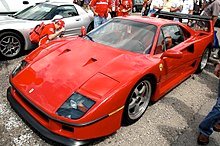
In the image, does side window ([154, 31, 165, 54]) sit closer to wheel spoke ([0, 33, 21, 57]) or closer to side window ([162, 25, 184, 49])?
Result: side window ([162, 25, 184, 49])

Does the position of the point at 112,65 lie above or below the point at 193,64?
above

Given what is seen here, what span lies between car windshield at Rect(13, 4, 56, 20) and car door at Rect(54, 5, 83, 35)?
9.4 inches

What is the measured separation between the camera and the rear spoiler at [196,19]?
4871 millimetres

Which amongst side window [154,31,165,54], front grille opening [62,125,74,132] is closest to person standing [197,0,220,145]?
side window [154,31,165,54]

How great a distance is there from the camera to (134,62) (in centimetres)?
308

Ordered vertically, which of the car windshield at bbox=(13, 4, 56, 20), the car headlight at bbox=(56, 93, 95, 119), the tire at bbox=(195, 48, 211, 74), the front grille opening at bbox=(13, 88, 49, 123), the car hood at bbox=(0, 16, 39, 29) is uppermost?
the car windshield at bbox=(13, 4, 56, 20)

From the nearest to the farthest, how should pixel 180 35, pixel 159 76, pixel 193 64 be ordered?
pixel 159 76 < pixel 180 35 < pixel 193 64

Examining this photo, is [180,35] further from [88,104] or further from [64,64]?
[88,104]

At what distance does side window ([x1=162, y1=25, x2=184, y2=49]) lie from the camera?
150 inches

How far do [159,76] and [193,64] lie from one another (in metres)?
1.50

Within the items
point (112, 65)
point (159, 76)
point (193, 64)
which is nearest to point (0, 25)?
point (112, 65)

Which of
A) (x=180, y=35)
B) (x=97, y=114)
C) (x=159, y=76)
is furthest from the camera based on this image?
(x=180, y=35)

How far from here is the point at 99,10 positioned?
6.80 meters

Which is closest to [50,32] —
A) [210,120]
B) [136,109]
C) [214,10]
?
[136,109]
